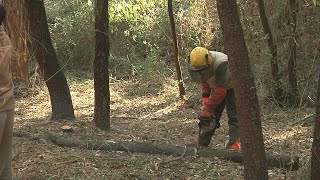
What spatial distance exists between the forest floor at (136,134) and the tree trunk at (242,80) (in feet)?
4.05

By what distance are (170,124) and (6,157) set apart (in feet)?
16.7

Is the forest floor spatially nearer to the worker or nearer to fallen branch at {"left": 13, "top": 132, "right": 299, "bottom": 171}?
fallen branch at {"left": 13, "top": 132, "right": 299, "bottom": 171}

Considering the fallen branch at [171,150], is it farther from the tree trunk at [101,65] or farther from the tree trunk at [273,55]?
the tree trunk at [273,55]

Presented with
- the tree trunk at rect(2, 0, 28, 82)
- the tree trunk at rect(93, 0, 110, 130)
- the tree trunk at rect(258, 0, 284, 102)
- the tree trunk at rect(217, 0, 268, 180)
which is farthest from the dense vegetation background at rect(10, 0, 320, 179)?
the tree trunk at rect(217, 0, 268, 180)

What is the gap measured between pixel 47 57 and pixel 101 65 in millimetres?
1359

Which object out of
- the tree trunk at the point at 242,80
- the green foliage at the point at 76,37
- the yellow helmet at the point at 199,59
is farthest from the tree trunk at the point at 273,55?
the green foliage at the point at 76,37

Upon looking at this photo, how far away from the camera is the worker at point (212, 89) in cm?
614

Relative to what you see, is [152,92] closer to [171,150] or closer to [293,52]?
[293,52]

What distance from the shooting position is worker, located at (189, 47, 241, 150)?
20.2ft

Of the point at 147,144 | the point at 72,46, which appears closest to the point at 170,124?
the point at 147,144

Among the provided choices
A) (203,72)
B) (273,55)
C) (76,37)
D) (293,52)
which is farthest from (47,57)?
(76,37)

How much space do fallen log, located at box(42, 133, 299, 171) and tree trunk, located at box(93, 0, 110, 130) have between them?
3.97 ft

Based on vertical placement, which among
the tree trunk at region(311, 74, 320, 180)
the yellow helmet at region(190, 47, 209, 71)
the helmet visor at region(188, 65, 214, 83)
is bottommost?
the tree trunk at region(311, 74, 320, 180)

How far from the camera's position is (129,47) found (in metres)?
16.4
